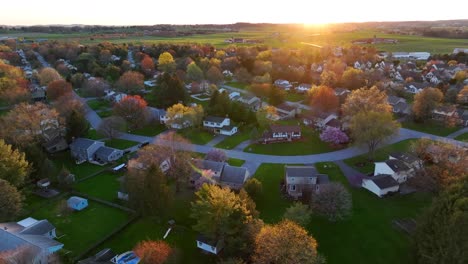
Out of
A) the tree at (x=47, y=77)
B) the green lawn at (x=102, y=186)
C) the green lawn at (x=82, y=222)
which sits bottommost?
the green lawn at (x=82, y=222)

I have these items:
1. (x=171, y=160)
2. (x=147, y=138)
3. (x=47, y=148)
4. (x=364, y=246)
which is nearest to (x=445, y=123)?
(x=364, y=246)

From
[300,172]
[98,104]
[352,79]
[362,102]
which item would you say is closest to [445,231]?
[300,172]

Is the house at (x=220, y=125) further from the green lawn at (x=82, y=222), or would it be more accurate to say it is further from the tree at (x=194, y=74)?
the tree at (x=194, y=74)

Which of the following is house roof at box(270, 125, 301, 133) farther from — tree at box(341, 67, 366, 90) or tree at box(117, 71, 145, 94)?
tree at box(117, 71, 145, 94)

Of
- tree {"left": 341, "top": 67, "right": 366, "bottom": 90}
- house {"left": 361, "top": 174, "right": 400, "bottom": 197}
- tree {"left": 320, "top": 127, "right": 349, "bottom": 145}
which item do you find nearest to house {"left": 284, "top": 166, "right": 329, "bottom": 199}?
house {"left": 361, "top": 174, "right": 400, "bottom": 197}

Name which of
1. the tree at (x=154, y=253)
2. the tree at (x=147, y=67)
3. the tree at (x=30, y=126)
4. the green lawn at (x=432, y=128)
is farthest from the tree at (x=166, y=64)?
the tree at (x=154, y=253)

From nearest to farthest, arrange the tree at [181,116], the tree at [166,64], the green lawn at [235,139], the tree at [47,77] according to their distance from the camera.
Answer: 1. the green lawn at [235,139]
2. the tree at [181,116]
3. the tree at [47,77]
4. the tree at [166,64]
